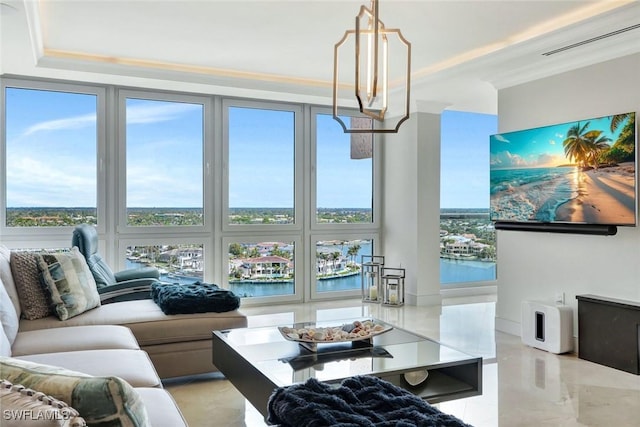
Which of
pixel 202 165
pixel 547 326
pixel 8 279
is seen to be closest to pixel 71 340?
pixel 8 279

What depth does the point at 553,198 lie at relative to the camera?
4.18m

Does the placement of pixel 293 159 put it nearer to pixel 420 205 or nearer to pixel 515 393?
pixel 420 205

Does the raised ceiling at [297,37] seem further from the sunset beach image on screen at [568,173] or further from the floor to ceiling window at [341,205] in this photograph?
the floor to ceiling window at [341,205]

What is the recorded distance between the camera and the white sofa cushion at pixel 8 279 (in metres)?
2.80

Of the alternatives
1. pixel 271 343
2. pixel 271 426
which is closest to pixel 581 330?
pixel 271 343

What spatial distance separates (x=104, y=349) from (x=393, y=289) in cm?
406

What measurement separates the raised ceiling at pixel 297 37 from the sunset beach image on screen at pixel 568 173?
23.0 inches

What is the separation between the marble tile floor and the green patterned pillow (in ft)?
5.55

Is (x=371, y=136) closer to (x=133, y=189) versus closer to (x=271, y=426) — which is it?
(x=133, y=189)

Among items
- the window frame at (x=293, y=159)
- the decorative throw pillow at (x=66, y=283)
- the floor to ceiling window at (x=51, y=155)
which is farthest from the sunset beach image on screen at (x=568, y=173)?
the floor to ceiling window at (x=51, y=155)

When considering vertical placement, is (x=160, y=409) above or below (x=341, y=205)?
below

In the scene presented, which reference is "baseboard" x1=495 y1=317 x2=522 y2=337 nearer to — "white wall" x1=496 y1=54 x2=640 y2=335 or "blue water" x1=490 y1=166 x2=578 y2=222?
"white wall" x1=496 y1=54 x2=640 y2=335

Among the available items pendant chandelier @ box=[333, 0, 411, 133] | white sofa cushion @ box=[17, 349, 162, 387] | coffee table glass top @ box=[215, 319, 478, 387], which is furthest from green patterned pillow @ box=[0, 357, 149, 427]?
pendant chandelier @ box=[333, 0, 411, 133]

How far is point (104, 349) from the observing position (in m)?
2.49
